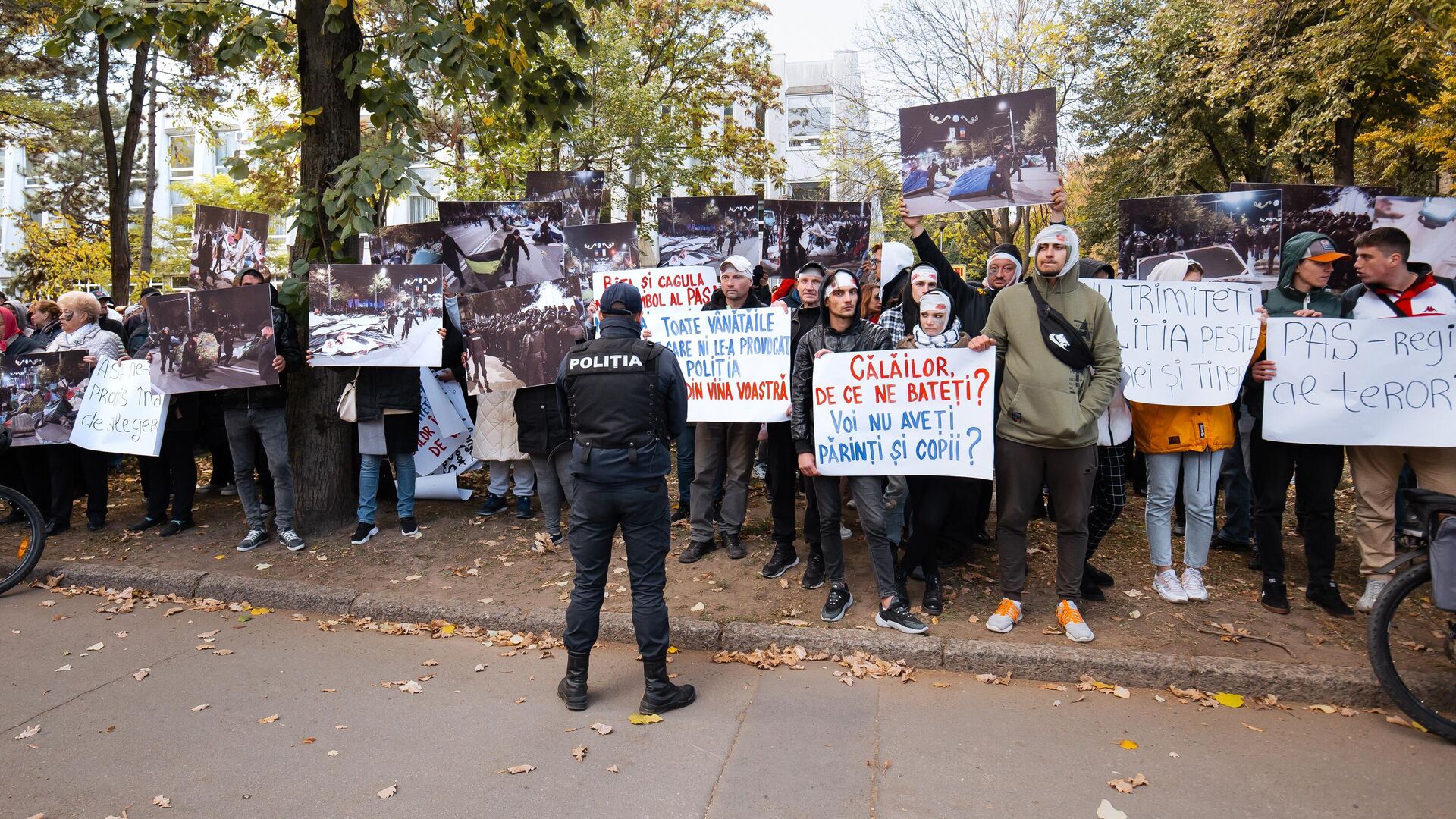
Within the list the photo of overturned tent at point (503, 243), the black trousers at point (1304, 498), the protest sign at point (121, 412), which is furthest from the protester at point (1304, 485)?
the protest sign at point (121, 412)

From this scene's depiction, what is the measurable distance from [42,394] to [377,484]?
11.0 feet

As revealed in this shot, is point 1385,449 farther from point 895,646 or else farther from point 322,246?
point 322,246

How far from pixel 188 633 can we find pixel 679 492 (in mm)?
3574

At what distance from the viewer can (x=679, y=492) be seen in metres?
7.28

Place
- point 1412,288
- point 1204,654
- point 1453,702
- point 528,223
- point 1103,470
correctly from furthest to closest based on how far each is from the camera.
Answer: point 528,223
point 1103,470
point 1412,288
point 1204,654
point 1453,702

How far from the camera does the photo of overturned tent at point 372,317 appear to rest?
6.62m

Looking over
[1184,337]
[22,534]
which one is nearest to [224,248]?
[22,534]

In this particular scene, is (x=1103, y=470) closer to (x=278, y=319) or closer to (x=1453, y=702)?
(x=1453, y=702)

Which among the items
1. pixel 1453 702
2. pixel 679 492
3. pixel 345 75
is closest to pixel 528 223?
pixel 345 75

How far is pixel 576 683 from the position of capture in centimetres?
421

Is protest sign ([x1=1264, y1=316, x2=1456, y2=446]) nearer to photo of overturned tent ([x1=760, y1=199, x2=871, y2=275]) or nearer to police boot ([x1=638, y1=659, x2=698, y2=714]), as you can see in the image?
police boot ([x1=638, y1=659, x2=698, y2=714])

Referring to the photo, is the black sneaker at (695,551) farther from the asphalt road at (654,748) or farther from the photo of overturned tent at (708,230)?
the photo of overturned tent at (708,230)

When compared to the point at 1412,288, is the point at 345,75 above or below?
above

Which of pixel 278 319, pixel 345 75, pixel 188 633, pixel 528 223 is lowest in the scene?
pixel 188 633
